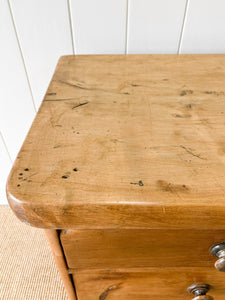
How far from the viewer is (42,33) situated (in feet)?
1.95

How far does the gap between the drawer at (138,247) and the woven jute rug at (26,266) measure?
0.53 metres

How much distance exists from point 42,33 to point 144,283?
61cm

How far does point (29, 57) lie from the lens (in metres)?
0.64

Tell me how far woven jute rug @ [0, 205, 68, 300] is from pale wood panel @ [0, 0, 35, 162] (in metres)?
0.35

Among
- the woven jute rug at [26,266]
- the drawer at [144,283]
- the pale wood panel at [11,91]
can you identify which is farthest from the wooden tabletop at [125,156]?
the woven jute rug at [26,266]

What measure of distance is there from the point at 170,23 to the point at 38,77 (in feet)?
1.26

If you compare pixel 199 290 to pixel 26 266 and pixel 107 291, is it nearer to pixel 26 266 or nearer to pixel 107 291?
pixel 107 291

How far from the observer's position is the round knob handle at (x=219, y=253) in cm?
32

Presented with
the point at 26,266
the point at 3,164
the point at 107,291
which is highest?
the point at 107,291

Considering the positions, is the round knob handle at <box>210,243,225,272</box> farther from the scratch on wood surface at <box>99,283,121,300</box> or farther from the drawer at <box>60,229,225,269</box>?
the scratch on wood surface at <box>99,283,121,300</box>

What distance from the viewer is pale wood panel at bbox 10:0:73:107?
56 cm

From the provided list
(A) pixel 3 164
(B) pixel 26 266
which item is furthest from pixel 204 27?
(B) pixel 26 266

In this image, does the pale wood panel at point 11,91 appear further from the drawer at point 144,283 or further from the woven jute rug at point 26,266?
the drawer at point 144,283

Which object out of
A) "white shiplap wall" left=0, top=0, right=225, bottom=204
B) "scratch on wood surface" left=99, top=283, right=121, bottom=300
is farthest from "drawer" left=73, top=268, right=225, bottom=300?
"white shiplap wall" left=0, top=0, right=225, bottom=204
